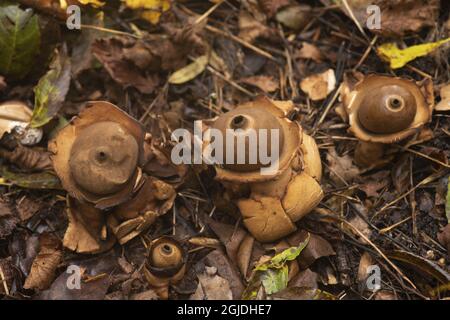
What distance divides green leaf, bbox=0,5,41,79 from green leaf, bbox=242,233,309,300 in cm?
167

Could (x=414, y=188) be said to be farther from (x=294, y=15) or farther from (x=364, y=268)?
(x=294, y=15)

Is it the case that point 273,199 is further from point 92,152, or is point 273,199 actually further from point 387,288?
point 92,152

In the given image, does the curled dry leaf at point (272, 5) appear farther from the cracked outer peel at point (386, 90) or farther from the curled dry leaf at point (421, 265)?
the curled dry leaf at point (421, 265)

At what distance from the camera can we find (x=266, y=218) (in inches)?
101

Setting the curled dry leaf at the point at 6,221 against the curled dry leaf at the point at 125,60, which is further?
the curled dry leaf at the point at 125,60

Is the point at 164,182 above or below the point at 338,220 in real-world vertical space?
above

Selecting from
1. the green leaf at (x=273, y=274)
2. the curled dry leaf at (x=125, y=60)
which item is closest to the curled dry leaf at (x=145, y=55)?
the curled dry leaf at (x=125, y=60)

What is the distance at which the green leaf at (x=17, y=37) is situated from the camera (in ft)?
9.50

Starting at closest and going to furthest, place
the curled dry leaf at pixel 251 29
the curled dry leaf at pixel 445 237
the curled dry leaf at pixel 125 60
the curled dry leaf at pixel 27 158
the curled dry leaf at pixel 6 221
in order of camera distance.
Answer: the curled dry leaf at pixel 445 237
the curled dry leaf at pixel 6 221
the curled dry leaf at pixel 27 158
the curled dry leaf at pixel 125 60
the curled dry leaf at pixel 251 29

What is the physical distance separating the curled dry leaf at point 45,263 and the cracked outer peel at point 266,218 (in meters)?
0.92

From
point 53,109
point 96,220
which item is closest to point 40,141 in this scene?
point 53,109

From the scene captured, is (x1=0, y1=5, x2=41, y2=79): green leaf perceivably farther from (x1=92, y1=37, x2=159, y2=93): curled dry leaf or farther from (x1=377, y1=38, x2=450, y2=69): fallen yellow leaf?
(x1=377, y1=38, x2=450, y2=69): fallen yellow leaf

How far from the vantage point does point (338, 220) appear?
268cm

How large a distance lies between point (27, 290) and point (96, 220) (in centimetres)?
45
